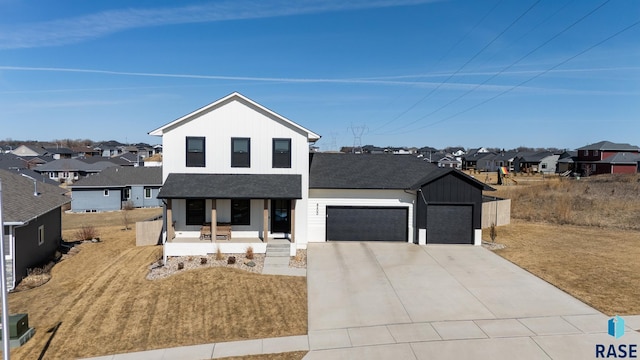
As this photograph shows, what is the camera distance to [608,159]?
66.2 metres

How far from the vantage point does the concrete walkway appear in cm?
1137

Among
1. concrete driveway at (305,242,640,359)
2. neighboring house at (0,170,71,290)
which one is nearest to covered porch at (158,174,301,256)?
concrete driveway at (305,242,640,359)

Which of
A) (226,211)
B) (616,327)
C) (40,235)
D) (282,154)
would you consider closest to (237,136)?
(282,154)

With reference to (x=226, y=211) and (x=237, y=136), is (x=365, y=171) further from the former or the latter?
(x=226, y=211)

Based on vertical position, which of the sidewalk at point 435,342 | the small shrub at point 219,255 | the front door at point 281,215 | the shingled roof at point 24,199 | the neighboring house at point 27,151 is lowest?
the sidewalk at point 435,342

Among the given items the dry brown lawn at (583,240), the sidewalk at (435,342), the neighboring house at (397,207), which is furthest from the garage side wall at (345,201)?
the sidewalk at (435,342)

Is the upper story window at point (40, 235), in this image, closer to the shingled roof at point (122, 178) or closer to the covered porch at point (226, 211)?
the covered porch at point (226, 211)

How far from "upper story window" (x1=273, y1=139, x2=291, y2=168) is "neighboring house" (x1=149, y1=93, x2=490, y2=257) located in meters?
0.06

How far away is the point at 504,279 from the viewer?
56.2ft

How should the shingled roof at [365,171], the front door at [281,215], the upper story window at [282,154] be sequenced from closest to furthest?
the upper story window at [282,154] → the front door at [281,215] → the shingled roof at [365,171]

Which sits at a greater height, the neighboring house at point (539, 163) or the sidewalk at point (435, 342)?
the neighboring house at point (539, 163)

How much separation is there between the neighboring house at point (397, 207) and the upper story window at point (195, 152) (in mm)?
6184

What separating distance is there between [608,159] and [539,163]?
61.0 ft

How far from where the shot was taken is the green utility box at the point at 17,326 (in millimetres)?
12133
